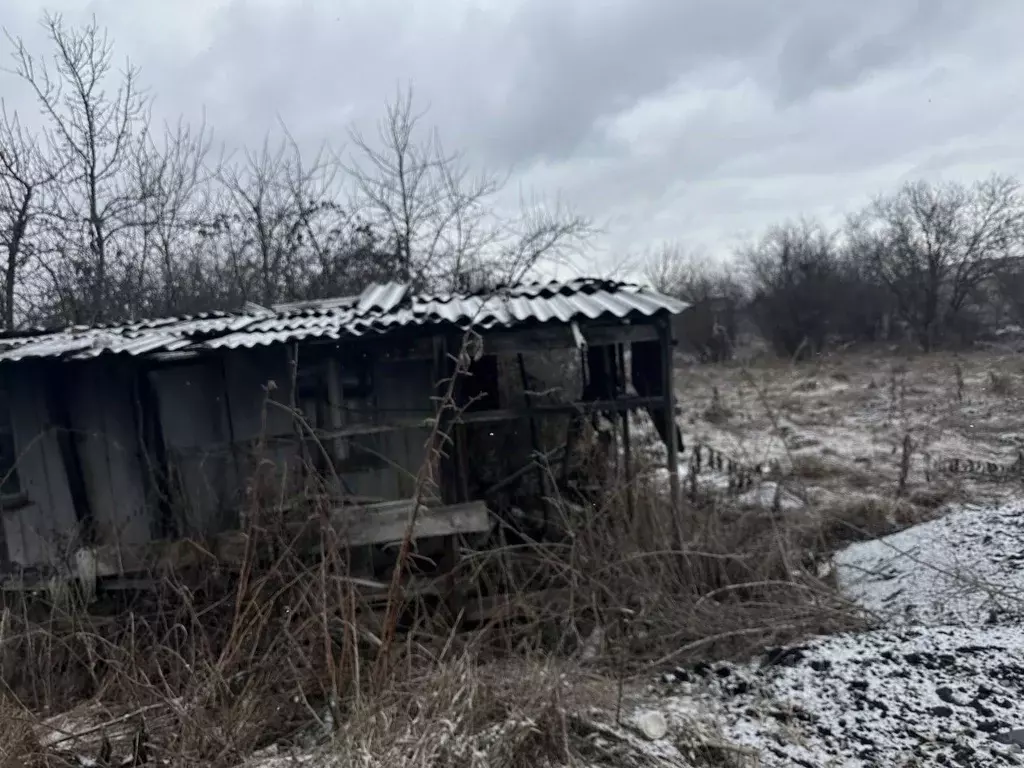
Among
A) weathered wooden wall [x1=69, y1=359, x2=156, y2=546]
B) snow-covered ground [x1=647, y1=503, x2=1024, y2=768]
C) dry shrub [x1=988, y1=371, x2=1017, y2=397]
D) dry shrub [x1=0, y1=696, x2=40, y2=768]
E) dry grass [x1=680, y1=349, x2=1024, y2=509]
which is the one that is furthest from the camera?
dry shrub [x1=988, y1=371, x2=1017, y2=397]

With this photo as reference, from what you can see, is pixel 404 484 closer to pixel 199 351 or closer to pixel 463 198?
pixel 199 351

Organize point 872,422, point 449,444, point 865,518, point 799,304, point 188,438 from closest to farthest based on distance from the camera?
point 449,444 < point 188,438 < point 865,518 < point 872,422 < point 799,304

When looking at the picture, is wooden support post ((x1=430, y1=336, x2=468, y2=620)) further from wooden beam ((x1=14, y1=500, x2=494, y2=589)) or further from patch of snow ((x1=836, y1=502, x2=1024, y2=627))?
patch of snow ((x1=836, y1=502, x2=1024, y2=627))

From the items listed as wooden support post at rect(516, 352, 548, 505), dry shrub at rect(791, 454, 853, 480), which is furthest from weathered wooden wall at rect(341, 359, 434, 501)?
dry shrub at rect(791, 454, 853, 480)

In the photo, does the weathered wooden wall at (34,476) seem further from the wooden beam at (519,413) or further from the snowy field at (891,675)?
the snowy field at (891,675)

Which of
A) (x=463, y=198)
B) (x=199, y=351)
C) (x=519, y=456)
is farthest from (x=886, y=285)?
(x=199, y=351)

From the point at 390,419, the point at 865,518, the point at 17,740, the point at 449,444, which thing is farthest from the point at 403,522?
the point at 865,518

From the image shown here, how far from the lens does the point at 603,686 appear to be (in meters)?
3.59

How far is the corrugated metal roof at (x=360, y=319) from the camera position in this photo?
566 centimetres

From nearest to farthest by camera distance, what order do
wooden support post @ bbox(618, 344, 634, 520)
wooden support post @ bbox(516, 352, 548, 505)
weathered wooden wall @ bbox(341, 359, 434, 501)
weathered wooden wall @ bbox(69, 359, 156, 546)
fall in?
wooden support post @ bbox(618, 344, 634, 520) < weathered wooden wall @ bbox(69, 359, 156, 546) < weathered wooden wall @ bbox(341, 359, 434, 501) < wooden support post @ bbox(516, 352, 548, 505)

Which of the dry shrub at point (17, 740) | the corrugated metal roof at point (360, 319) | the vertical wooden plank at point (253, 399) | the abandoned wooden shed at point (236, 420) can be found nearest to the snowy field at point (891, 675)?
the dry shrub at point (17, 740)

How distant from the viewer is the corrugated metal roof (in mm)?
5660

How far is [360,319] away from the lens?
6062 millimetres

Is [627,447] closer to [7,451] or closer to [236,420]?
[236,420]
